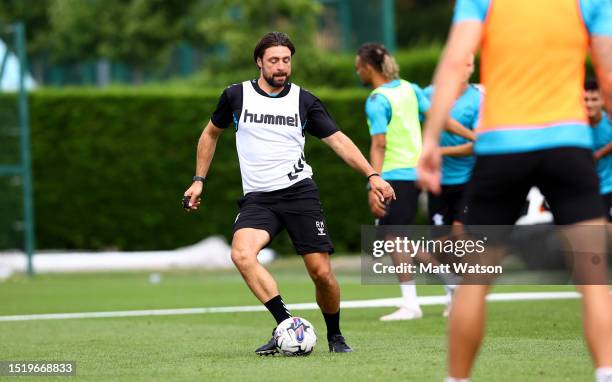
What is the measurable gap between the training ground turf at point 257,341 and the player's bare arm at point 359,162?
3.48 feet

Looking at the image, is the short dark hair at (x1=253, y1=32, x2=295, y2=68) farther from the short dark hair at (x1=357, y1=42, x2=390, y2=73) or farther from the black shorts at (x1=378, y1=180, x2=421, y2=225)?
the black shorts at (x1=378, y1=180, x2=421, y2=225)

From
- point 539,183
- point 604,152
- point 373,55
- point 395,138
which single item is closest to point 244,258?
point 539,183

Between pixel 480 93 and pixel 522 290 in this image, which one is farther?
pixel 522 290

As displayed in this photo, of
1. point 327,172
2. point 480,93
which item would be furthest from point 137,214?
point 480,93

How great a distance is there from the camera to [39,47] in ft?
130

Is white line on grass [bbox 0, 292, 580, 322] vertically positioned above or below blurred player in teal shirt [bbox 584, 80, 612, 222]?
below

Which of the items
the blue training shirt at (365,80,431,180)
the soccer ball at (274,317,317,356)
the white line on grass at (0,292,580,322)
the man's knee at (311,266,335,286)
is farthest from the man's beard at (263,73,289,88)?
the white line on grass at (0,292,580,322)

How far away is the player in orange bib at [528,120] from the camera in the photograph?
5754mm

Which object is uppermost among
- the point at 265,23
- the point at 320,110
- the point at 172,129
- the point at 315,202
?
the point at 265,23

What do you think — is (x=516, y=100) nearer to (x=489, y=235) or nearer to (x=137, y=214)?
(x=489, y=235)

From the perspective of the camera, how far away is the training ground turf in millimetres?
7707

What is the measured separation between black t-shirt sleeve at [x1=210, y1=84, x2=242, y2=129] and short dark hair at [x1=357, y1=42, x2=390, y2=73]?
309 cm

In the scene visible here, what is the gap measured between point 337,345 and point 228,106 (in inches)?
70.6

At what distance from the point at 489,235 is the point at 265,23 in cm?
2325
